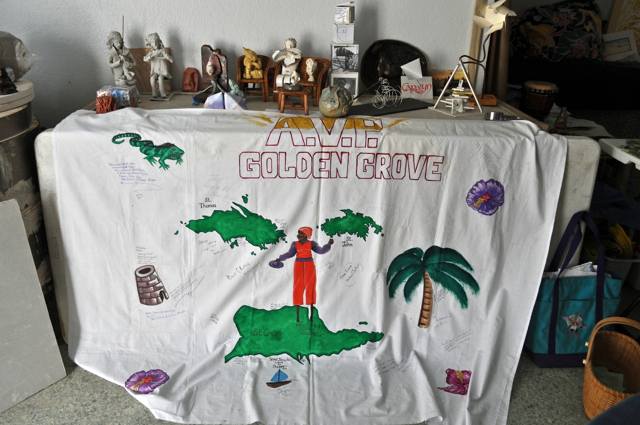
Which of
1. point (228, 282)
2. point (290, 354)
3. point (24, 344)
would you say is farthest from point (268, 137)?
point (24, 344)

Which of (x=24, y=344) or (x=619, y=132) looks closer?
(x=24, y=344)

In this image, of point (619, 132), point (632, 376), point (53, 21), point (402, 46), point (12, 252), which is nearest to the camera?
point (12, 252)

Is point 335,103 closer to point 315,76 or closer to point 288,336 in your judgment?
point 315,76

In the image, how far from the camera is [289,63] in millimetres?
2125

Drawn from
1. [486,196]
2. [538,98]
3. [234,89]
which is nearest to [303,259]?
[486,196]

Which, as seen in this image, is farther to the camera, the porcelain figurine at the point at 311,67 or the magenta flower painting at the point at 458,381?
the porcelain figurine at the point at 311,67

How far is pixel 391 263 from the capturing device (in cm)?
183

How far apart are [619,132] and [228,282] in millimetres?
3233

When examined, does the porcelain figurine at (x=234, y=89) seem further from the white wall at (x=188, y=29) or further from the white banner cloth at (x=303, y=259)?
the white banner cloth at (x=303, y=259)

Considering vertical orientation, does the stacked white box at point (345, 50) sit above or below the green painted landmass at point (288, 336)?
above

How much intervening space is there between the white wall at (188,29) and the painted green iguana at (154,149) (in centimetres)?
79

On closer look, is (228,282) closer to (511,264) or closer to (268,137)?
(268,137)

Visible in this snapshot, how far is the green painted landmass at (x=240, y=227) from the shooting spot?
178 cm

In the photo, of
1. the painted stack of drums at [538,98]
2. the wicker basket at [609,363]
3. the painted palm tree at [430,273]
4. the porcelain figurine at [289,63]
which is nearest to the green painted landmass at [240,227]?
the painted palm tree at [430,273]
